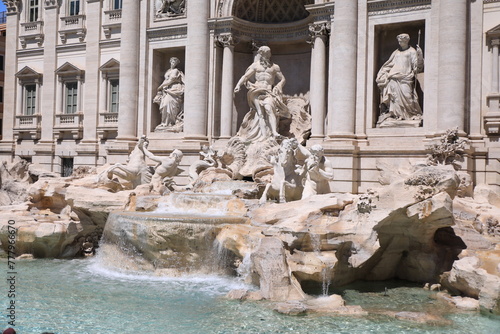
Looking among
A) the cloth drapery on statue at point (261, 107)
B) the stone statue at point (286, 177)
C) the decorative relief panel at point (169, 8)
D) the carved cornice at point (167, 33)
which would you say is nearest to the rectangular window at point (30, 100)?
the carved cornice at point (167, 33)

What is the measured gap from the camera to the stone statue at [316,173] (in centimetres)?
1423

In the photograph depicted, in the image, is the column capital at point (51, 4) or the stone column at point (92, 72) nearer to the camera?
the stone column at point (92, 72)

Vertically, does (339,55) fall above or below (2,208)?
above

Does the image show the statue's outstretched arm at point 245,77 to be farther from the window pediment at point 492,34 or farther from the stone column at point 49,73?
the stone column at point 49,73

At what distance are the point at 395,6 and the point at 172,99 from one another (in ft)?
29.3

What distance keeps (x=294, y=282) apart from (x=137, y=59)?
45.4ft

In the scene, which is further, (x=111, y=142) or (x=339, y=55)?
(x=111, y=142)

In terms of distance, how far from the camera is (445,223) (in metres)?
12.2

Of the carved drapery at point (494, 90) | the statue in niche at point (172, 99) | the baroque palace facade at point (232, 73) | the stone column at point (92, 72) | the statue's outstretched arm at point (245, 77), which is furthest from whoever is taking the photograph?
the stone column at point (92, 72)

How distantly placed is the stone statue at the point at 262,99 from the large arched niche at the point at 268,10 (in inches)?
85.5

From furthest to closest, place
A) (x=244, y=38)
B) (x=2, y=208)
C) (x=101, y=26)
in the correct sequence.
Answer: (x=101, y=26), (x=244, y=38), (x=2, y=208)

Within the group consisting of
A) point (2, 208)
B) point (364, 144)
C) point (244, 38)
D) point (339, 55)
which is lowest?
point (2, 208)

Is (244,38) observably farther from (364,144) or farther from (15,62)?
(15,62)

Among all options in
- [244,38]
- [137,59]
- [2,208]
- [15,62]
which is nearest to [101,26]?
[137,59]
